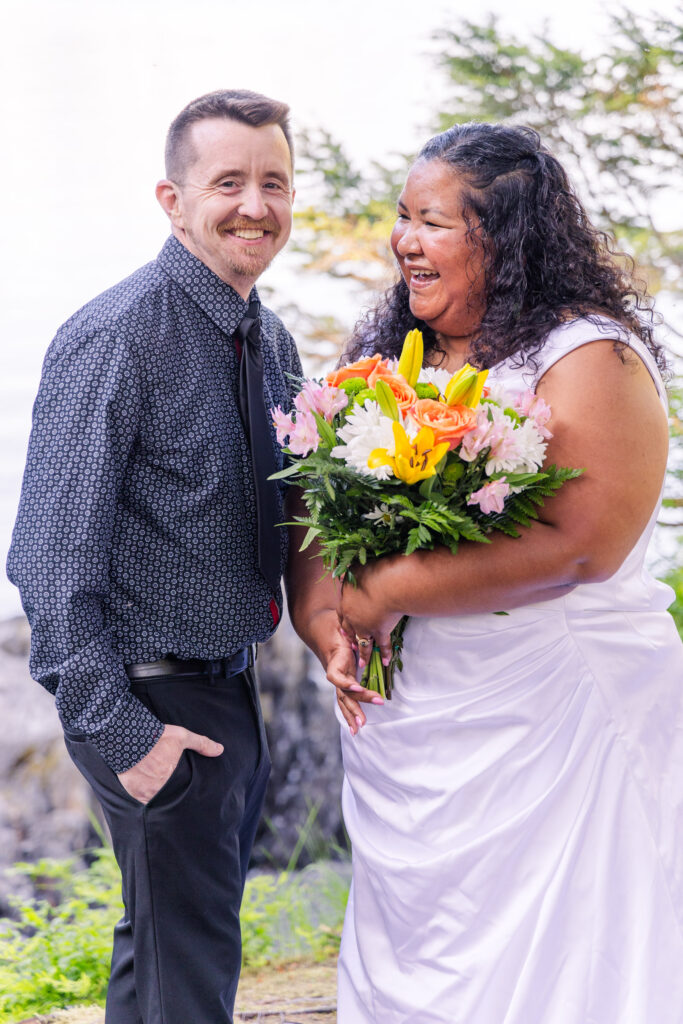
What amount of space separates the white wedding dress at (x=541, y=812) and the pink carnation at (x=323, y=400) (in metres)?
0.40

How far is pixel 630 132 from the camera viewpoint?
5.74 metres

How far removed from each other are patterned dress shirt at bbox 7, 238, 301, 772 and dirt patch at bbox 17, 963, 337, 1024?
1.51 m

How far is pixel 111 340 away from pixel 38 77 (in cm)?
419

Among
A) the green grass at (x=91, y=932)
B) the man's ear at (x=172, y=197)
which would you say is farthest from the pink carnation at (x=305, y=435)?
the green grass at (x=91, y=932)

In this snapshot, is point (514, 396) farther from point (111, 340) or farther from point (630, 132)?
point (630, 132)

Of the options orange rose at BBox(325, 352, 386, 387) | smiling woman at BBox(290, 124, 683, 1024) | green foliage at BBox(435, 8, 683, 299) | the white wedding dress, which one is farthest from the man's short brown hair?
green foliage at BBox(435, 8, 683, 299)

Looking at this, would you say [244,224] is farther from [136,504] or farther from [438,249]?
[136,504]

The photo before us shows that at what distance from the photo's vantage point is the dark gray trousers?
81.6 inches

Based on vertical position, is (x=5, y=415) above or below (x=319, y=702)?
above

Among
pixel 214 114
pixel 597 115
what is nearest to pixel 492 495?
pixel 214 114

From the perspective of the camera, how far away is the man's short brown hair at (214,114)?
2.27m

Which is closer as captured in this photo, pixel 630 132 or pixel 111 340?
pixel 111 340

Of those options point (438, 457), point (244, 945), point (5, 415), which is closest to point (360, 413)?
point (438, 457)

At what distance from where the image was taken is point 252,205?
2.24 metres
